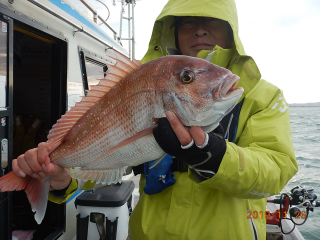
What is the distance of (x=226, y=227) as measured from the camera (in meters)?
1.58

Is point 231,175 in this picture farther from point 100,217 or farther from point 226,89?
point 100,217

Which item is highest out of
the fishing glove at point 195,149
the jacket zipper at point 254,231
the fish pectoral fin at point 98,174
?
the fishing glove at point 195,149

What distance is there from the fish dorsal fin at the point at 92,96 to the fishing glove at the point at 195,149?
0.43 m

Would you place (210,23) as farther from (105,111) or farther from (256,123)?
(105,111)

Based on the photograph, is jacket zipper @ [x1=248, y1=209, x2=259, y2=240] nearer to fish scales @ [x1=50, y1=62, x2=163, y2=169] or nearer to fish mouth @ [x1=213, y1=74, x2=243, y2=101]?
fish scales @ [x1=50, y1=62, x2=163, y2=169]

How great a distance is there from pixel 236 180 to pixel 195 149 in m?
0.34

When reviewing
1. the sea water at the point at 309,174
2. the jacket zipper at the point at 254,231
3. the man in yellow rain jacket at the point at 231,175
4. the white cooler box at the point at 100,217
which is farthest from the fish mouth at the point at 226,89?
the sea water at the point at 309,174

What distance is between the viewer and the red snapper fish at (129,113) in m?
1.16

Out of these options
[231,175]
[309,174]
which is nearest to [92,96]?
[231,175]

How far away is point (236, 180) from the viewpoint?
1.32 metres

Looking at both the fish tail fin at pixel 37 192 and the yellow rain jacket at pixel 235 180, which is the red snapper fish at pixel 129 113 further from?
the yellow rain jacket at pixel 235 180

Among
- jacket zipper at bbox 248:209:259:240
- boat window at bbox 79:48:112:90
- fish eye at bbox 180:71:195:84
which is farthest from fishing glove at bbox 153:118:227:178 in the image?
boat window at bbox 79:48:112:90

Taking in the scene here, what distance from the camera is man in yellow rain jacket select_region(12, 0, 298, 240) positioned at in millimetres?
1356

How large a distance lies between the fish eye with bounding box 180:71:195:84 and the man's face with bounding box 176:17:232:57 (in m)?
0.97
